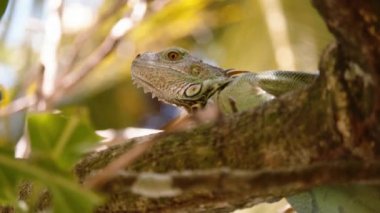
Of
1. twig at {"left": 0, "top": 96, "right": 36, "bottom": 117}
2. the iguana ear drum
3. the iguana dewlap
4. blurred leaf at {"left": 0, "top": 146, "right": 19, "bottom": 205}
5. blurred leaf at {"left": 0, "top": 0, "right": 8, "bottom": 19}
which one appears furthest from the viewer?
twig at {"left": 0, "top": 96, "right": 36, "bottom": 117}

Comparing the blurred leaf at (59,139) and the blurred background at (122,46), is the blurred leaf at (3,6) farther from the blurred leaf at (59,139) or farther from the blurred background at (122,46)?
the blurred background at (122,46)

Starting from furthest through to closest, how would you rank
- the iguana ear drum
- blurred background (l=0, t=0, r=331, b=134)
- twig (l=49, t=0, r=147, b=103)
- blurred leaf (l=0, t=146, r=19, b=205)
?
1. blurred background (l=0, t=0, r=331, b=134)
2. twig (l=49, t=0, r=147, b=103)
3. the iguana ear drum
4. blurred leaf (l=0, t=146, r=19, b=205)

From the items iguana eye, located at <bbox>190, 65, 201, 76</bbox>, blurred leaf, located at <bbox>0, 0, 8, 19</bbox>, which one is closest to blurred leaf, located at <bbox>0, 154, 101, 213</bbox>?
blurred leaf, located at <bbox>0, 0, 8, 19</bbox>

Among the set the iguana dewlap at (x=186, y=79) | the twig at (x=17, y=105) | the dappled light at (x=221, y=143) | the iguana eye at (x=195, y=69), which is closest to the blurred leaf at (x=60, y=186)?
the dappled light at (x=221, y=143)

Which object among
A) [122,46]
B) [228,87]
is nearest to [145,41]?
[122,46]

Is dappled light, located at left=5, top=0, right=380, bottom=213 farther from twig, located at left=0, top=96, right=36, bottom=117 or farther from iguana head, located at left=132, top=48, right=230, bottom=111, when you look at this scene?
twig, located at left=0, top=96, right=36, bottom=117

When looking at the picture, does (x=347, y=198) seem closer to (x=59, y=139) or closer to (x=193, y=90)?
(x=59, y=139)
